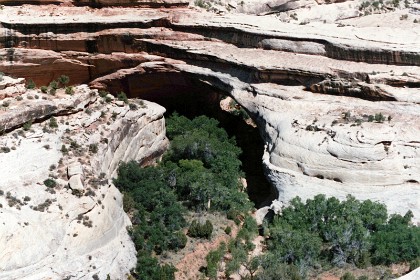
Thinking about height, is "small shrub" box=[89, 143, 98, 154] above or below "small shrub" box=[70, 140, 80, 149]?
below

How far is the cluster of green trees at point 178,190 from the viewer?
28.8m

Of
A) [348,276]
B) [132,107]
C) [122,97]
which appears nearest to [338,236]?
[348,276]

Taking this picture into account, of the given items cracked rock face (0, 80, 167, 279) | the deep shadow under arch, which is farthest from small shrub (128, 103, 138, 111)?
the deep shadow under arch

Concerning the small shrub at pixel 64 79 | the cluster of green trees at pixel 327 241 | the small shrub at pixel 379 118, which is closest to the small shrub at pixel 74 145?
the cluster of green trees at pixel 327 241

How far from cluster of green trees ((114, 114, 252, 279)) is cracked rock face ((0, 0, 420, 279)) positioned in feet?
3.34

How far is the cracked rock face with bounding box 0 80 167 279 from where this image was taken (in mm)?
23500

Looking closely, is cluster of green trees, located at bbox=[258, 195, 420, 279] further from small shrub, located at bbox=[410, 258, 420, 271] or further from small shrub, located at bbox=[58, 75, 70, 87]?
small shrub, located at bbox=[58, 75, 70, 87]

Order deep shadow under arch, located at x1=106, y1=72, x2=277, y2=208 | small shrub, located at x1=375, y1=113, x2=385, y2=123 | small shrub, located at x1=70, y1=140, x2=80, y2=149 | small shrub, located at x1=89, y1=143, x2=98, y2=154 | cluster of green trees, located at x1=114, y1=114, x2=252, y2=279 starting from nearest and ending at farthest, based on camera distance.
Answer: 1. cluster of green trees, located at x1=114, y1=114, x2=252, y2=279
2. small shrub, located at x1=70, y1=140, x2=80, y2=149
3. small shrub, located at x1=89, y1=143, x2=98, y2=154
4. small shrub, located at x1=375, y1=113, x2=385, y2=123
5. deep shadow under arch, located at x1=106, y1=72, x2=277, y2=208

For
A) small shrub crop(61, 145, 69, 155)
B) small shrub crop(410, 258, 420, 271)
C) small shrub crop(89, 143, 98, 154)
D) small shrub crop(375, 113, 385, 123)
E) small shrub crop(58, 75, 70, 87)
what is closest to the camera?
small shrub crop(410, 258, 420, 271)

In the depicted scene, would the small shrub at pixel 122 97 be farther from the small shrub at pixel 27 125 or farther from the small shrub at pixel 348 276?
the small shrub at pixel 348 276

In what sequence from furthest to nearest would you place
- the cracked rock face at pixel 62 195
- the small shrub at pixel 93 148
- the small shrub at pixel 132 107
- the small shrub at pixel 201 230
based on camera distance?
the small shrub at pixel 132 107
the small shrub at pixel 201 230
the small shrub at pixel 93 148
the cracked rock face at pixel 62 195

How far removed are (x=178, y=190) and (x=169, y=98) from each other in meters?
9.38

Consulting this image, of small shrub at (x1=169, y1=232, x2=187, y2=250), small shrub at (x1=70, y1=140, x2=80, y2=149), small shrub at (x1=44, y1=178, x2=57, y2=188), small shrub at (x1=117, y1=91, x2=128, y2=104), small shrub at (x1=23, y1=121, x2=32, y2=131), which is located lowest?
small shrub at (x1=169, y1=232, x2=187, y2=250)

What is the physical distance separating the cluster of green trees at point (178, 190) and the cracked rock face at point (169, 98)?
102 cm
